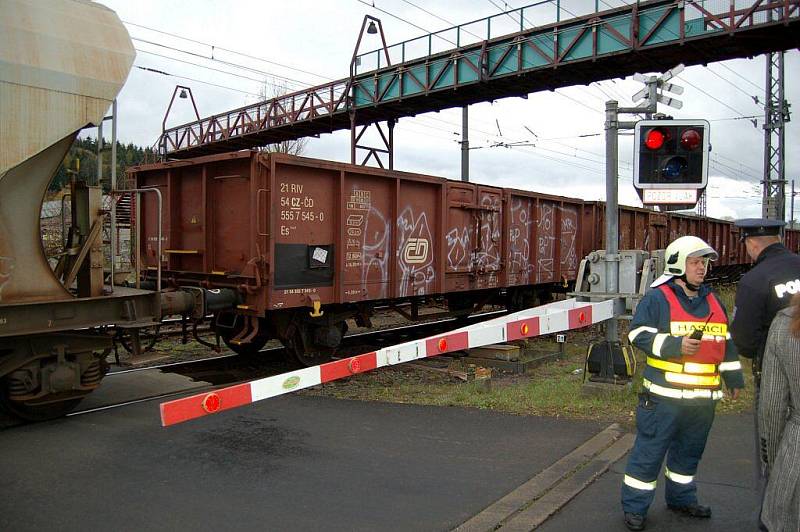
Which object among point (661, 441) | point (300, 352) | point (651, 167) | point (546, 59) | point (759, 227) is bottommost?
point (300, 352)

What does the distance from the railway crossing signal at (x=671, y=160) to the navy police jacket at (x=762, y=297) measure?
2.73 m

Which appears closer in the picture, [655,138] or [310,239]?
[655,138]

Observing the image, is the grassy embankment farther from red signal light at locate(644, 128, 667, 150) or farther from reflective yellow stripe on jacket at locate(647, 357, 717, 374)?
red signal light at locate(644, 128, 667, 150)

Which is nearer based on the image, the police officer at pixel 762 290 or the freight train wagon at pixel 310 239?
the police officer at pixel 762 290

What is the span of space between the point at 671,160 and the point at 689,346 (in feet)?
11.1

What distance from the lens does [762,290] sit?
3.62 metres

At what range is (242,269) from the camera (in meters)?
7.86

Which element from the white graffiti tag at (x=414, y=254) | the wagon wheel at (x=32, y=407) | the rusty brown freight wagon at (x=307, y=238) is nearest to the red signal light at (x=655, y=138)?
the rusty brown freight wagon at (x=307, y=238)

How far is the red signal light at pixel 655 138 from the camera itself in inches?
250

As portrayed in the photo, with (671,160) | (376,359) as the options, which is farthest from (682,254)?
(671,160)

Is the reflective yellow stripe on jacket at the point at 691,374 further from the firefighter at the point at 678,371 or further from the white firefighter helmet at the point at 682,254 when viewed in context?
the white firefighter helmet at the point at 682,254

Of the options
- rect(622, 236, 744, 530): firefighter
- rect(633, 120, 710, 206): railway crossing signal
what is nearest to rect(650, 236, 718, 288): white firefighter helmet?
rect(622, 236, 744, 530): firefighter

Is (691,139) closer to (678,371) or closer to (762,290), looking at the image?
(762,290)

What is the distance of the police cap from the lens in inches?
150
